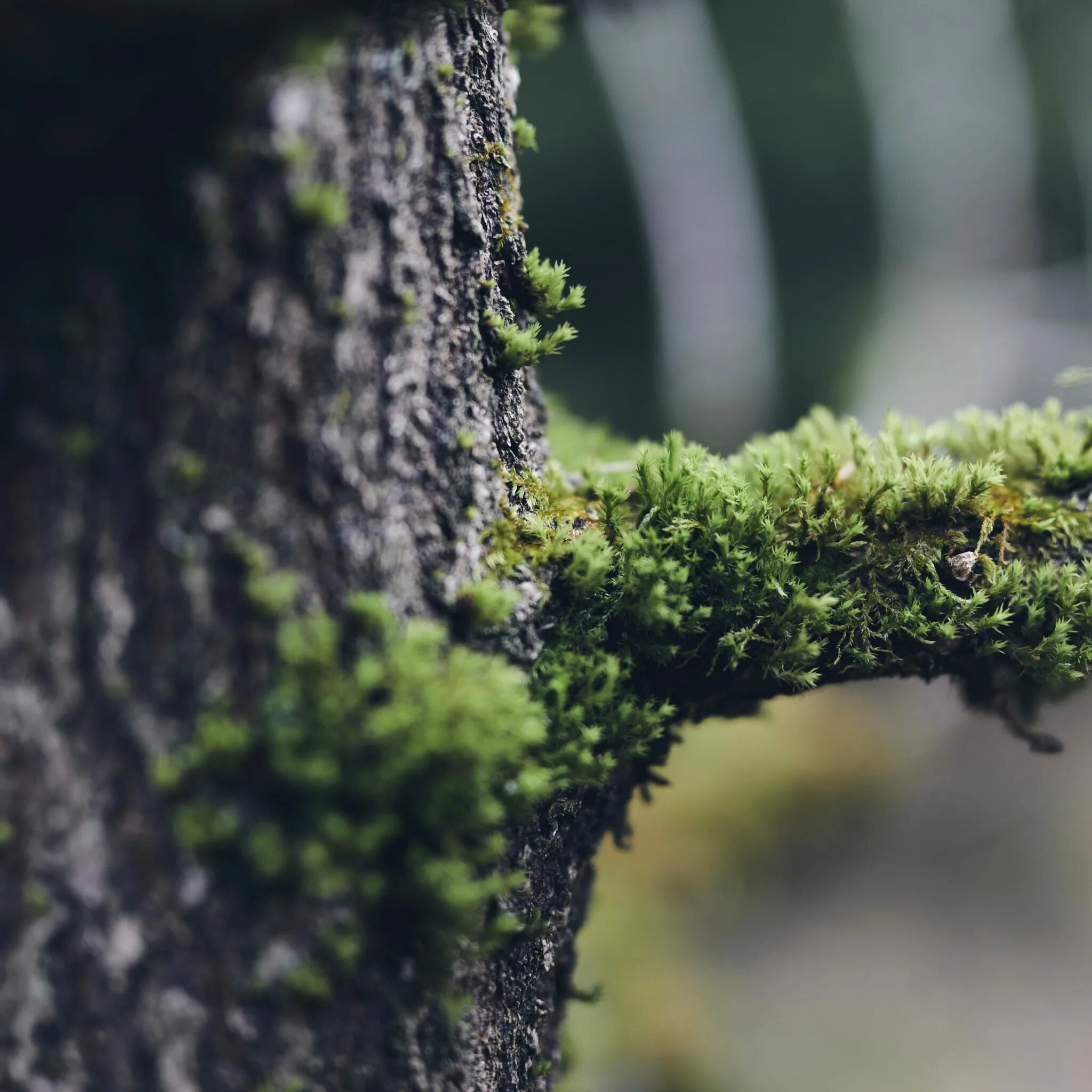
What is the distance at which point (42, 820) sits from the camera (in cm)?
95

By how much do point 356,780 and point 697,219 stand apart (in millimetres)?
6894

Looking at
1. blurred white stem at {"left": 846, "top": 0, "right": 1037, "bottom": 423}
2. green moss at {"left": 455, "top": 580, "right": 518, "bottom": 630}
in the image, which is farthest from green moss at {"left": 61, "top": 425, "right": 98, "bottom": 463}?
blurred white stem at {"left": 846, "top": 0, "right": 1037, "bottom": 423}

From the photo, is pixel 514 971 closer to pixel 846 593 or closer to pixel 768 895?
pixel 846 593

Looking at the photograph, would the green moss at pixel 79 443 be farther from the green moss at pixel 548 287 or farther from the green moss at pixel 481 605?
the green moss at pixel 548 287

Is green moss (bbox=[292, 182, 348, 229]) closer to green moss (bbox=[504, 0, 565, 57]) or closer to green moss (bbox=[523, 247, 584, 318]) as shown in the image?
green moss (bbox=[523, 247, 584, 318])

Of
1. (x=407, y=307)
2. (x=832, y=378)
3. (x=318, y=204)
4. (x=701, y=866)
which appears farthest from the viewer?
(x=832, y=378)

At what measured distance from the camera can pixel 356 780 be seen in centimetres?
95

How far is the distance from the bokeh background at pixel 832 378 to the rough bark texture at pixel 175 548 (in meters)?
1.07

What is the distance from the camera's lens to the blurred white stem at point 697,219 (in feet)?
21.8

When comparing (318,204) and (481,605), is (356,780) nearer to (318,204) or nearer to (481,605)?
(481,605)

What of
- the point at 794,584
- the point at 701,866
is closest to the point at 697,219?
the point at 701,866

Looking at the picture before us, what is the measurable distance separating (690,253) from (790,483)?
6240 mm

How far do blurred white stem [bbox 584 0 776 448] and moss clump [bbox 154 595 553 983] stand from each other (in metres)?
6.19

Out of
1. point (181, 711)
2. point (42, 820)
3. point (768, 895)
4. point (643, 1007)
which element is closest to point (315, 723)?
point (181, 711)
